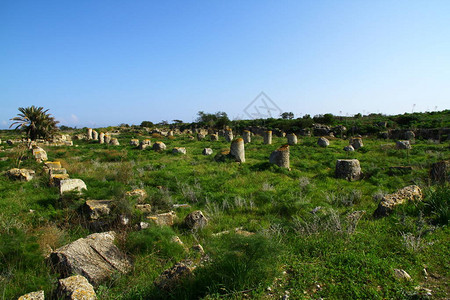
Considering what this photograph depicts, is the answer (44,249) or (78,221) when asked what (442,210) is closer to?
(44,249)

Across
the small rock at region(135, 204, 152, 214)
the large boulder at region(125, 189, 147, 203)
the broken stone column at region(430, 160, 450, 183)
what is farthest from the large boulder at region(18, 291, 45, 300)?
the broken stone column at region(430, 160, 450, 183)

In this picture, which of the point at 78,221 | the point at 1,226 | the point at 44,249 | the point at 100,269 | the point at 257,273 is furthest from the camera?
the point at 78,221

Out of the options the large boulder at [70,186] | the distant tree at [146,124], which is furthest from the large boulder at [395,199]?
the distant tree at [146,124]

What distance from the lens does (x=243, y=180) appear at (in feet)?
33.6

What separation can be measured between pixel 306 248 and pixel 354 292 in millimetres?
1204

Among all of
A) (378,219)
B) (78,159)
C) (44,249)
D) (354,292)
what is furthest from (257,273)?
(78,159)

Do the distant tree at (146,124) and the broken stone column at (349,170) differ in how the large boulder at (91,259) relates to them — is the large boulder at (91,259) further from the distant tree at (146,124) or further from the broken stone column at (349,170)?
the distant tree at (146,124)

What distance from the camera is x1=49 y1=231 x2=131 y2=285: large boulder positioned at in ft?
13.5

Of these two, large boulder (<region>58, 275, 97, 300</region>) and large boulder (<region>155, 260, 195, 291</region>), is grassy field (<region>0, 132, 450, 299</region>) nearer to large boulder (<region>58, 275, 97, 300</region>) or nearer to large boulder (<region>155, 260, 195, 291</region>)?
large boulder (<region>155, 260, 195, 291</region>)

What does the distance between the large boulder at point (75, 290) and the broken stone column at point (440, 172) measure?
391 inches

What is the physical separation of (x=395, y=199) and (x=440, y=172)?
438cm

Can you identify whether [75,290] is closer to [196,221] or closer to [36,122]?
[196,221]

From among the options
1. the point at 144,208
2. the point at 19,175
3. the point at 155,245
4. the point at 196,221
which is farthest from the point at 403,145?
the point at 19,175

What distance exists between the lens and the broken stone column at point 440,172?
26.9 feet
